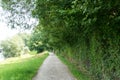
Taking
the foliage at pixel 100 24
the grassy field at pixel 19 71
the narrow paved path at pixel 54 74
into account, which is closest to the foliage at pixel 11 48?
the grassy field at pixel 19 71

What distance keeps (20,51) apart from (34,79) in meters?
69.9

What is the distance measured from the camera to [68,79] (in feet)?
42.6

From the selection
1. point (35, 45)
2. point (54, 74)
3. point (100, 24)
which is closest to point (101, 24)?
point (100, 24)

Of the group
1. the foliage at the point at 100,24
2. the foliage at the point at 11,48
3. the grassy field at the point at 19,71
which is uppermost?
the foliage at the point at 100,24

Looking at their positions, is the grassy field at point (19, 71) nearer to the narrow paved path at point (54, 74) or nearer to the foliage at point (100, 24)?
the narrow paved path at point (54, 74)

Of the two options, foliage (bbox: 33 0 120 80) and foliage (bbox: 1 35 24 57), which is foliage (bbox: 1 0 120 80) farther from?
foliage (bbox: 1 35 24 57)

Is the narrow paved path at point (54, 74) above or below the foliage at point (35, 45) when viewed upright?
above

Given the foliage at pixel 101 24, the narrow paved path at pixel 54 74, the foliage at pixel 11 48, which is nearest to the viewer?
the foliage at pixel 101 24

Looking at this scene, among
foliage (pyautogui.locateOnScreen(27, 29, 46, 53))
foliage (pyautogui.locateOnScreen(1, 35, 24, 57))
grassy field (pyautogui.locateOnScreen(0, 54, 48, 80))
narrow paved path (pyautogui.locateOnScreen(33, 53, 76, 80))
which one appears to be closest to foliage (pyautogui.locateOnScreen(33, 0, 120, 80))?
narrow paved path (pyautogui.locateOnScreen(33, 53, 76, 80))

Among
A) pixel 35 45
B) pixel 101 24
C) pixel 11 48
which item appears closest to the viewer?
pixel 101 24

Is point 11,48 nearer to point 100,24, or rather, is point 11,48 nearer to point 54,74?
point 54,74

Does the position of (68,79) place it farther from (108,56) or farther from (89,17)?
(89,17)

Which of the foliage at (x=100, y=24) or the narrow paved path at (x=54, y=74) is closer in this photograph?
the foliage at (x=100, y=24)

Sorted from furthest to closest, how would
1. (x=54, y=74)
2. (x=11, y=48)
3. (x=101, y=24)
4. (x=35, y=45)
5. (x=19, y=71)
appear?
1. (x=11, y=48)
2. (x=35, y=45)
3. (x=19, y=71)
4. (x=54, y=74)
5. (x=101, y=24)
